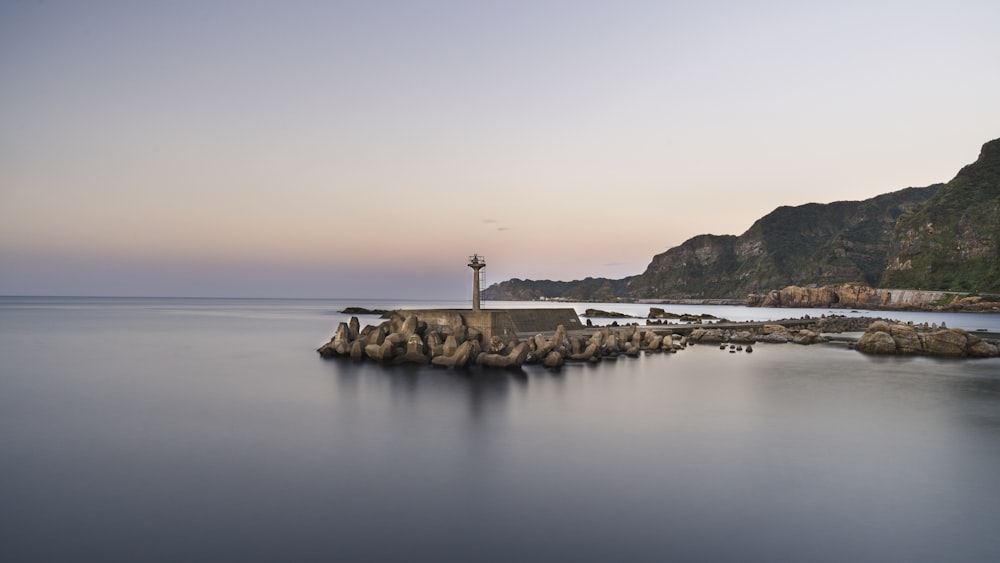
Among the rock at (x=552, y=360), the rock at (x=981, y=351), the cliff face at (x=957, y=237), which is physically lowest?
the rock at (x=981, y=351)

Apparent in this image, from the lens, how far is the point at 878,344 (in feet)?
115

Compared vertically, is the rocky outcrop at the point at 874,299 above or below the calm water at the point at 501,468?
above

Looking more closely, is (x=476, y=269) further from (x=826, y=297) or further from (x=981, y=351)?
(x=826, y=297)

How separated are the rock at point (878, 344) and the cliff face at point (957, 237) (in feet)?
314

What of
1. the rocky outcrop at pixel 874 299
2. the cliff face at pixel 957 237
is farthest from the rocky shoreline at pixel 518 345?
→ the cliff face at pixel 957 237

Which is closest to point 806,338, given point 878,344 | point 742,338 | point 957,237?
point 742,338

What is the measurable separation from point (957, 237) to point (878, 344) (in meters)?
108

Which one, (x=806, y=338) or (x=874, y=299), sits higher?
(x=874, y=299)

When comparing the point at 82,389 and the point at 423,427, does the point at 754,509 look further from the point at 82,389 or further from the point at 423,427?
the point at 82,389

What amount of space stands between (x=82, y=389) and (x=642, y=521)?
78.7ft

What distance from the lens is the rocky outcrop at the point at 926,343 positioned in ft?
108

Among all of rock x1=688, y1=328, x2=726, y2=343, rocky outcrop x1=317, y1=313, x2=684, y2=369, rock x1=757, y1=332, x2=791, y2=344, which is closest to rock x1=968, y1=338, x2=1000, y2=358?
rock x1=757, y1=332, x2=791, y2=344

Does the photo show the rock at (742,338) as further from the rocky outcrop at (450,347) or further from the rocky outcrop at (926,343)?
the rocky outcrop at (450,347)

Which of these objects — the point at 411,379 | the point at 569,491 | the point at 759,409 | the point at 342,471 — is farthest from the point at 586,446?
the point at 411,379
